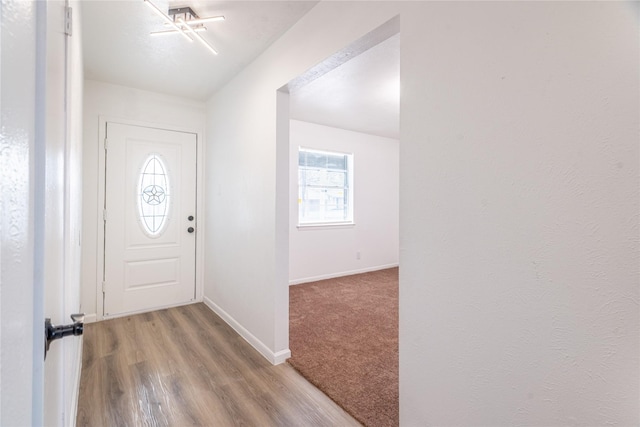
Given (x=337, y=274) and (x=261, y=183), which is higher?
(x=261, y=183)

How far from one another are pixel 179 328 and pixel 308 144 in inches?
116

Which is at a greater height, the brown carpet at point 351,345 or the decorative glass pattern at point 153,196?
the decorative glass pattern at point 153,196

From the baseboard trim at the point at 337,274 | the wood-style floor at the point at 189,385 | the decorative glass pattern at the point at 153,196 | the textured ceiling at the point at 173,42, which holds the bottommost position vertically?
the wood-style floor at the point at 189,385

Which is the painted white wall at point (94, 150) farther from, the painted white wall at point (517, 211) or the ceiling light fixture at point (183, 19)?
the painted white wall at point (517, 211)

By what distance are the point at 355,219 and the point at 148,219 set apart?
301 centimetres

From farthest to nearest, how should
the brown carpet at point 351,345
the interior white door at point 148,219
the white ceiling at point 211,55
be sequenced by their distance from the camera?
1. the interior white door at point 148,219
2. the white ceiling at point 211,55
3. the brown carpet at point 351,345

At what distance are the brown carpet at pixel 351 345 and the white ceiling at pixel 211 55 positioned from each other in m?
2.40

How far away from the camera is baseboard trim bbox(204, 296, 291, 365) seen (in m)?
2.28

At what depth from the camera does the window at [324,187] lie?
4559mm

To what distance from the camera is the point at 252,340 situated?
257 cm

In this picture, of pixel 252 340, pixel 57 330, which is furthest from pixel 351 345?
pixel 57 330

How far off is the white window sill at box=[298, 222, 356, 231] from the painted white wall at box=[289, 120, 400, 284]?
18 millimetres

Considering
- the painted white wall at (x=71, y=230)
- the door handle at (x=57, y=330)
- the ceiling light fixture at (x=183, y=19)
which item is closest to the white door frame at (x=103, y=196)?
the painted white wall at (x=71, y=230)

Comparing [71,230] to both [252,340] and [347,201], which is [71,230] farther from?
[347,201]
